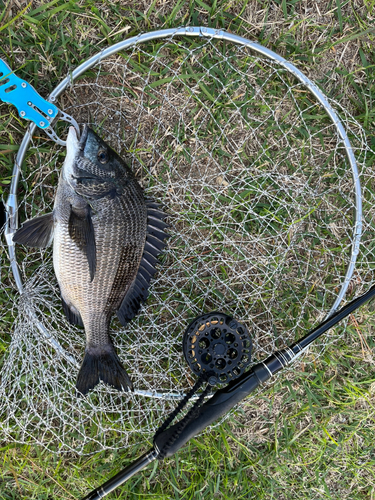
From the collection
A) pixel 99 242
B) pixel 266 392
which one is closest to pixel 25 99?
pixel 99 242

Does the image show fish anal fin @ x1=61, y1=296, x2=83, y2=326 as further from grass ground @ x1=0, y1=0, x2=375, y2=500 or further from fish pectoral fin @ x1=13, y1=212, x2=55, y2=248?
grass ground @ x1=0, y1=0, x2=375, y2=500

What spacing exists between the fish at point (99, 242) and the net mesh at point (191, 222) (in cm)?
17

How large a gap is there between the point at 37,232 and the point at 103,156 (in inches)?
20.5

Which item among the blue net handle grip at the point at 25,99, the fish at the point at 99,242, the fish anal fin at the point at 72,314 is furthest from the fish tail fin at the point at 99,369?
the blue net handle grip at the point at 25,99

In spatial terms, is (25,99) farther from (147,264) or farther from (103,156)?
(147,264)

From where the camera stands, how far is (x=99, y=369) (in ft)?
6.91

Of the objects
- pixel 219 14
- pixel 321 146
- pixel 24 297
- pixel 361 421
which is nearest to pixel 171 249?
pixel 24 297

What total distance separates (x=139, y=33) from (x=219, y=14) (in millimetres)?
460

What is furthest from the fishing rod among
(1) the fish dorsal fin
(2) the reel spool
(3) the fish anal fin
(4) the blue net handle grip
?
(4) the blue net handle grip

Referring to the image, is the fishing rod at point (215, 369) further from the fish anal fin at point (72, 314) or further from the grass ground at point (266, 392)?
the fish anal fin at point (72, 314)

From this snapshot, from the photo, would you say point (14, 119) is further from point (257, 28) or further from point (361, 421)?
point (361, 421)

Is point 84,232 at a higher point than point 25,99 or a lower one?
lower

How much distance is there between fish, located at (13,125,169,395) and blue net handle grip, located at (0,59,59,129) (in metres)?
0.23

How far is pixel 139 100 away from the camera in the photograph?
2225 millimetres
